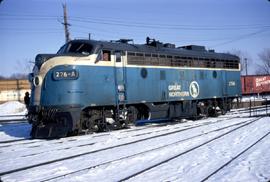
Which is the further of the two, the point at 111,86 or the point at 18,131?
the point at 18,131

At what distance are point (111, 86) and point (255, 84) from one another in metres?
38.8

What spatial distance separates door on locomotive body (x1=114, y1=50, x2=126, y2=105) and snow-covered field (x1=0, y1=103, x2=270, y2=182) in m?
1.98

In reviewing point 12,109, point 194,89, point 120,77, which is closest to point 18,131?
point 120,77

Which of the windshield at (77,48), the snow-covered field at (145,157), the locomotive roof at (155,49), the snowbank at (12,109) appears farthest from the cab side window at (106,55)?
the snowbank at (12,109)

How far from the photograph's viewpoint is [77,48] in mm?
16156

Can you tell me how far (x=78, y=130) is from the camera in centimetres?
1540

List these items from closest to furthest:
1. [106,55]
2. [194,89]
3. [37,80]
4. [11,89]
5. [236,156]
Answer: [236,156] < [37,80] < [106,55] < [194,89] < [11,89]

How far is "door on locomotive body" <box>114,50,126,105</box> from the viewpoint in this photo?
16609 mm

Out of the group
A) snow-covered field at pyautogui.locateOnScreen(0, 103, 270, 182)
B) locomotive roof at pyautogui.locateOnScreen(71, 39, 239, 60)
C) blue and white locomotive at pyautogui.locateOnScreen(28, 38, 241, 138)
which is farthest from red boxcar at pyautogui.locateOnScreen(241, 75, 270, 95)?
snow-covered field at pyautogui.locateOnScreen(0, 103, 270, 182)

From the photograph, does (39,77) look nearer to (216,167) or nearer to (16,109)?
(216,167)

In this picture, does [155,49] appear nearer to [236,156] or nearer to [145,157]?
[145,157]

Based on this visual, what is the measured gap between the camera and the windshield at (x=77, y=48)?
1578 cm

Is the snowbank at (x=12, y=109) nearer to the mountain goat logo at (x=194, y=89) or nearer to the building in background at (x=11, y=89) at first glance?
the building in background at (x=11, y=89)

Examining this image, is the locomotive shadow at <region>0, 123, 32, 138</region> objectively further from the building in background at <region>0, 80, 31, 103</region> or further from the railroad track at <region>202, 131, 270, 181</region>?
the building in background at <region>0, 80, 31, 103</region>
